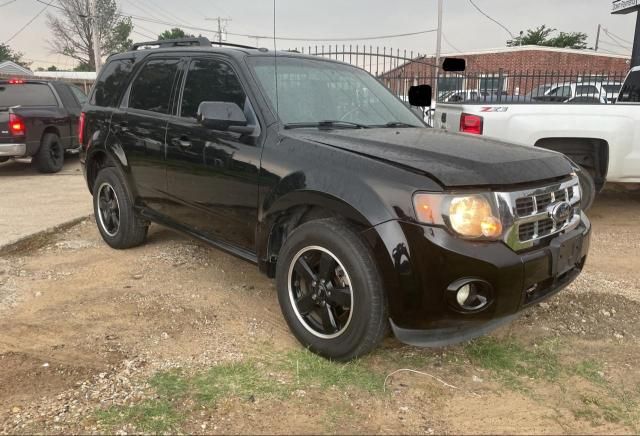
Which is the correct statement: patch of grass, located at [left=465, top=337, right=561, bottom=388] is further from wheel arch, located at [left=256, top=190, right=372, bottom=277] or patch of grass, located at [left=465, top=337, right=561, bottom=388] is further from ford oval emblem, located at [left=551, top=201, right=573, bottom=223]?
wheel arch, located at [left=256, top=190, right=372, bottom=277]

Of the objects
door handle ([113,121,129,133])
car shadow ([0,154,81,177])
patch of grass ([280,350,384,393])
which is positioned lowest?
patch of grass ([280,350,384,393])

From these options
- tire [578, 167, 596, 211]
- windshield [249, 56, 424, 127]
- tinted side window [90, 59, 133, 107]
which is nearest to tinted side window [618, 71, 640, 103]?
tire [578, 167, 596, 211]

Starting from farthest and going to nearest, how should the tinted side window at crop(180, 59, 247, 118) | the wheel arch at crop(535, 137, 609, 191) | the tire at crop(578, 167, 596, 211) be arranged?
the wheel arch at crop(535, 137, 609, 191) < the tire at crop(578, 167, 596, 211) < the tinted side window at crop(180, 59, 247, 118)

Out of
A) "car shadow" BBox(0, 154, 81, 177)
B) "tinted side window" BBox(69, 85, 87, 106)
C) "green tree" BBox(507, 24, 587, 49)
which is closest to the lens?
"car shadow" BBox(0, 154, 81, 177)

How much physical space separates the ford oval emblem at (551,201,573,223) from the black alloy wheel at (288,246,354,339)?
3.85 ft

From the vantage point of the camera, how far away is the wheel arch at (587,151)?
6.06m

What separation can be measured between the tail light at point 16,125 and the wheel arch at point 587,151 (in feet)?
27.8

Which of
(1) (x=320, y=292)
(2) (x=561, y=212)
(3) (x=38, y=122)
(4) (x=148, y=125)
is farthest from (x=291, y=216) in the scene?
(3) (x=38, y=122)

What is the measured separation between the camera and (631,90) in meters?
7.40

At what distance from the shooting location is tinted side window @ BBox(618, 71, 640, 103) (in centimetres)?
725

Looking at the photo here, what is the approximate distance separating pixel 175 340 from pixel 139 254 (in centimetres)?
197

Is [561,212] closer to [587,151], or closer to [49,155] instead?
[587,151]

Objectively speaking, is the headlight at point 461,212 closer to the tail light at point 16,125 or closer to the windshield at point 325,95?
the windshield at point 325,95

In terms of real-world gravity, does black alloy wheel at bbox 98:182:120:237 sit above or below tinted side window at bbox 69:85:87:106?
below
